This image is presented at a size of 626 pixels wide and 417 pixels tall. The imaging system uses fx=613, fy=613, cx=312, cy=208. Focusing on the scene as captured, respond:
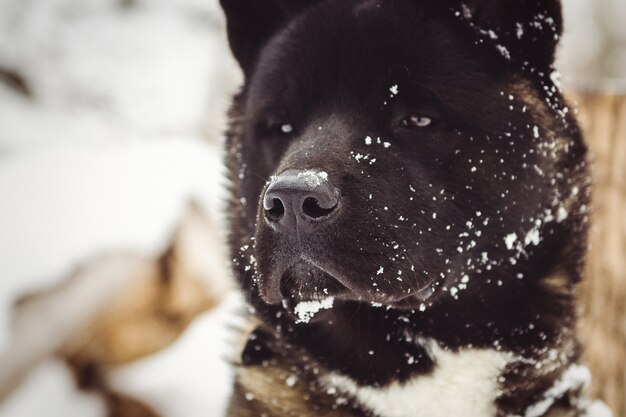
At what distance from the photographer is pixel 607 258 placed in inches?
130

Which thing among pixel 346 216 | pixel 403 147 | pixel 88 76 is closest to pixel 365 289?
pixel 346 216

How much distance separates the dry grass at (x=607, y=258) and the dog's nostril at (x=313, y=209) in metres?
2.29

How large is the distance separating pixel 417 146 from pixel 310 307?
1.72 feet

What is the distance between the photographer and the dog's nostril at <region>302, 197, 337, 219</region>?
4.56ft

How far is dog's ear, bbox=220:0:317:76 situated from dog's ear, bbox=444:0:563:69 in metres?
0.61

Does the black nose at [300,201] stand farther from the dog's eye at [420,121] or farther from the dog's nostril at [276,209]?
the dog's eye at [420,121]

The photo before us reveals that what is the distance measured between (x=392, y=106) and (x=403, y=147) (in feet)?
0.40

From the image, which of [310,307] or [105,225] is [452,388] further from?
[105,225]

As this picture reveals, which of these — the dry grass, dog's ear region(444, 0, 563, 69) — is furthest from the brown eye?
the dry grass

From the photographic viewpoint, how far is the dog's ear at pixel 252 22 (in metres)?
2.12

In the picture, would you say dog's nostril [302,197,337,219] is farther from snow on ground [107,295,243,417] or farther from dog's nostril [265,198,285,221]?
snow on ground [107,295,243,417]

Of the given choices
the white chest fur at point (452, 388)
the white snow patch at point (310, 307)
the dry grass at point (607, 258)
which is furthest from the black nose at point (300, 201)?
the dry grass at point (607, 258)

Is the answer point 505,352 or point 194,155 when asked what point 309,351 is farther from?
point 194,155

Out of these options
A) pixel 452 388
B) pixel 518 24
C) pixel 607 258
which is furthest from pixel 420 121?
pixel 607 258
